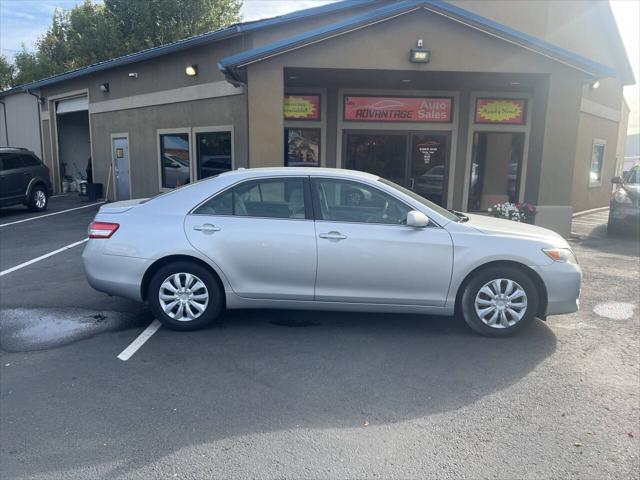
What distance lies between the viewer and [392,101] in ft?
40.0

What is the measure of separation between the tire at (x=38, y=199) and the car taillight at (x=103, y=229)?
10956 mm

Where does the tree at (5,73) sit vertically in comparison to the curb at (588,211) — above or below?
above

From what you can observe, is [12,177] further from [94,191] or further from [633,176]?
[633,176]

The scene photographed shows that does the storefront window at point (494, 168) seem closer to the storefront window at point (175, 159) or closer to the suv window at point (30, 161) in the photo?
the storefront window at point (175, 159)

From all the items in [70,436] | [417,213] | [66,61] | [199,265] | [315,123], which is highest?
[66,61]

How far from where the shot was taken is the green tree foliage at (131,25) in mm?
29281

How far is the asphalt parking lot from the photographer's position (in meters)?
3.05

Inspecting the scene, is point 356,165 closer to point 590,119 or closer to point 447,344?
point 590,119

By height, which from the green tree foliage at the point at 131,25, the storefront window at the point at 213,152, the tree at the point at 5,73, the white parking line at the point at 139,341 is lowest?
the white parking line at the point at 139,341

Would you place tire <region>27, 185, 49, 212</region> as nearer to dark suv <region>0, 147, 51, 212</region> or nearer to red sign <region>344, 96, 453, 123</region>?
dark suv <region>0, 147, 51, 212</region>

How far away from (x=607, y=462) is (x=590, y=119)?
14.1m

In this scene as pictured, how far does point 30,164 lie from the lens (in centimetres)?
1462

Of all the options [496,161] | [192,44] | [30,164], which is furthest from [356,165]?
[30,164]

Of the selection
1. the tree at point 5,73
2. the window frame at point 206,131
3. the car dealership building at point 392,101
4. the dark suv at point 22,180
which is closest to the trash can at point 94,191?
the car dealership building at point 392,101
